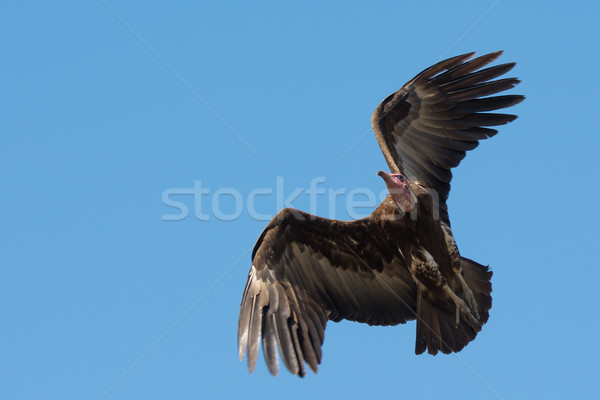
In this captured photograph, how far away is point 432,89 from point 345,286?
8.79 feet

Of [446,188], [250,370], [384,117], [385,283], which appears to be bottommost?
[250,370]

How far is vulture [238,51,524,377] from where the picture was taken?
10.7 meters

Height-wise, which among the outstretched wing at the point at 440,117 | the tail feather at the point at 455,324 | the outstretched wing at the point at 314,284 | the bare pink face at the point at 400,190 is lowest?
the tail feather at the point at 455,324

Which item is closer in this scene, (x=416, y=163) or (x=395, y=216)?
(x=395, y=216)

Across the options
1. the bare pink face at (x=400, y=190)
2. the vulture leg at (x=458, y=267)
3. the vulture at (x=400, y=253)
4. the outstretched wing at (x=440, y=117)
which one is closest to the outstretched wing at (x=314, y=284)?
the vulture at (x=400, y=253)

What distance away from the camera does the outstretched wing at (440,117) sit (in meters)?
11.3

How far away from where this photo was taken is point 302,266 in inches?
454

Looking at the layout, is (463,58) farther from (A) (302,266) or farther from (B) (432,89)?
(A) (302,266)

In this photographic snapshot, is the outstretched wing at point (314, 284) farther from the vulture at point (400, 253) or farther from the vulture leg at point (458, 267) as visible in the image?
the vulture leg at point (458, 267)

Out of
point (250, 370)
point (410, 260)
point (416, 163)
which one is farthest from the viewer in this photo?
point (416, 163)

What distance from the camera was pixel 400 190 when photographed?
10609mm

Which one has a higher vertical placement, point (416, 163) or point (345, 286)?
point (416, 163)

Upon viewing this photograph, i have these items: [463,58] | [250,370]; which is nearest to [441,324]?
[250,370]

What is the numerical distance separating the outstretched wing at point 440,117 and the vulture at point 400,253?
0.01 meters
